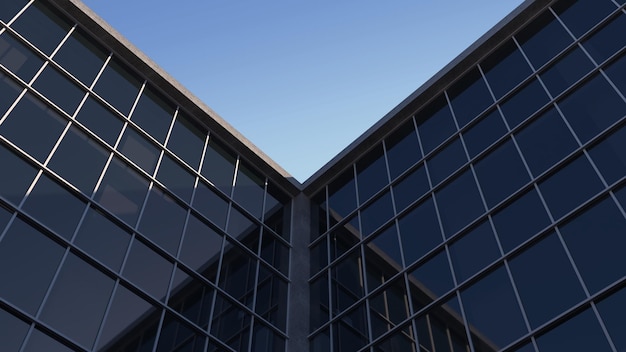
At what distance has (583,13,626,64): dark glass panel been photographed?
65.3 ft

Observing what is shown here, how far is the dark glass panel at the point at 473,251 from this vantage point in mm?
18609

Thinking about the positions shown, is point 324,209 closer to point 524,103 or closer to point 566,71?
point 524,103

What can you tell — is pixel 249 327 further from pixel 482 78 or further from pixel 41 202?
pixel 482 78

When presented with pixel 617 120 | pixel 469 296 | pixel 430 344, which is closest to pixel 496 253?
pixel 469 296

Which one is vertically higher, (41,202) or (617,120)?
(617,120)

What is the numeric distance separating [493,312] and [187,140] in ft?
40.6

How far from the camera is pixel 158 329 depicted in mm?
18359

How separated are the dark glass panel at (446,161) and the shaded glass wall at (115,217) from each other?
19.0ft

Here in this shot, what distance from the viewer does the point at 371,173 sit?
25797 millimetres

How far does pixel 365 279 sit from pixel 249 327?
3.90m

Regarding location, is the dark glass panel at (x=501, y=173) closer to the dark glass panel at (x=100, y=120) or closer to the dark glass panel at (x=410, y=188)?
the dark glass panel at (x=410, y=188)

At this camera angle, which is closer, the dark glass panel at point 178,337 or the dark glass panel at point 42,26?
the dark glass panel at point 178,337

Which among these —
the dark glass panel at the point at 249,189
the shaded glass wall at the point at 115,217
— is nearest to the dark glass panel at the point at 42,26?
the shaded glass wall at the point at 115,217

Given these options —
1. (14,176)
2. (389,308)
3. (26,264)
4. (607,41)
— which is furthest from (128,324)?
(607,41)
